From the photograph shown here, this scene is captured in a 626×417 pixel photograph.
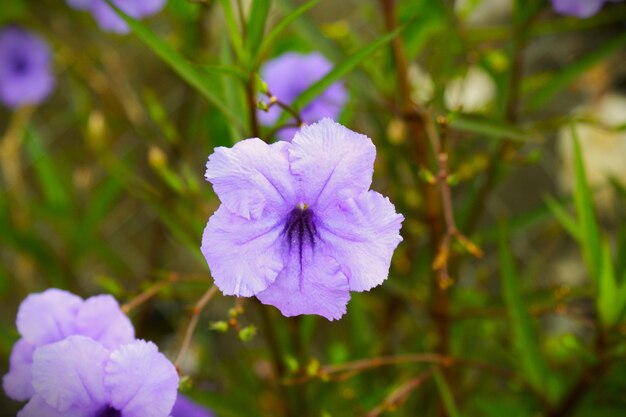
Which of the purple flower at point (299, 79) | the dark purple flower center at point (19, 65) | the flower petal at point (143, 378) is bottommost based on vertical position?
the flower petal at point (143, 378)

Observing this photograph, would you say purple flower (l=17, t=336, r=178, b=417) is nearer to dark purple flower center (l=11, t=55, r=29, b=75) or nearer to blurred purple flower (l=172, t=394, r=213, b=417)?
blurred purple flower (l=172, t=394, r=213, b=417)

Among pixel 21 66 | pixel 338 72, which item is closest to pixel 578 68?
pixel 338 72

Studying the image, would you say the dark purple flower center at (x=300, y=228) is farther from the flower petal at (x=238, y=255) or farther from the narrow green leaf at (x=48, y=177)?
the narrow green leaf at (x=48, y=177)

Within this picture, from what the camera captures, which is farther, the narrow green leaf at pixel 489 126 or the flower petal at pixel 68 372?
the narrow green leaf at pixel 489 126

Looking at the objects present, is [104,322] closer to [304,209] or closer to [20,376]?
[20,376]

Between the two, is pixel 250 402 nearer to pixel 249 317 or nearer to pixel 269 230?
pixel 269 230

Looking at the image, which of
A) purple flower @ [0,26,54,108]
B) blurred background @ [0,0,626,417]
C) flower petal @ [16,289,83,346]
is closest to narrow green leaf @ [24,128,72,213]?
blurred background @ [0,0,626,417]

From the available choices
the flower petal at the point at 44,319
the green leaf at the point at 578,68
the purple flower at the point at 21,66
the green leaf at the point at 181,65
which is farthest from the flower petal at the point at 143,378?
the purple flower at the point at 21,66
